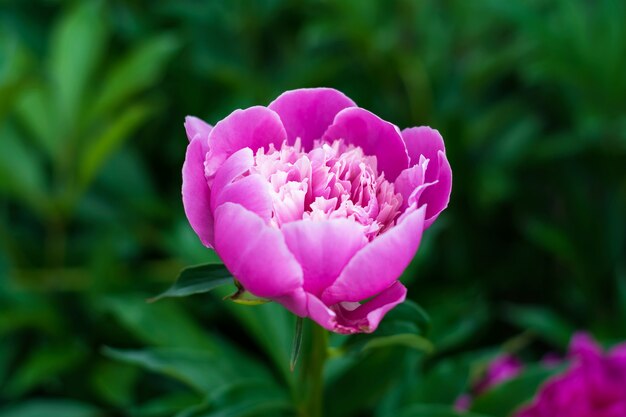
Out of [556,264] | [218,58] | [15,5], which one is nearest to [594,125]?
[556,264]

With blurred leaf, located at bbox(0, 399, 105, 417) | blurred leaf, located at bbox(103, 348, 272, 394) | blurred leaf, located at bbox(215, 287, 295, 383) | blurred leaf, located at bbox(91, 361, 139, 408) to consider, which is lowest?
blurred leaf, located at bbox(0, 399, 105, 417)

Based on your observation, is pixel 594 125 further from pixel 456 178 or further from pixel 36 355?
pixel 36 355

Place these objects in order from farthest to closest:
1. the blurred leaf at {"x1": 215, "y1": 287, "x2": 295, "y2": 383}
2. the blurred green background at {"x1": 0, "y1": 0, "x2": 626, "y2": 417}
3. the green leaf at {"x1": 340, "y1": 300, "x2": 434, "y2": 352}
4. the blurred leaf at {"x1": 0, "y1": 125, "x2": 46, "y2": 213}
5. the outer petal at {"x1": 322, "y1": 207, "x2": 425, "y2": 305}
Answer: the blurred leaf at {"x1": 0, "y1": 125, "x2": 46, "y2": 213}
the blurred green background at {"x1": 0, "y1": 0, "x2": 626, "y2": 417}
the blurred leaf at {"x1": 215, "y1": 287, "x2": 295, "y2": 383}
the green leaf at {"x1": 340, "y1": 300, "x2": 434, "y2": 352}
the outer petal at {"x1": 322, "y1": 207, "x2": 425, "y2": 305}

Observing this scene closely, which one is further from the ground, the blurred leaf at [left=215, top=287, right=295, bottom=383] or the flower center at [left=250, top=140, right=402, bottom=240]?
the flower center at [left=250, top=140, right=402, bottom=240]

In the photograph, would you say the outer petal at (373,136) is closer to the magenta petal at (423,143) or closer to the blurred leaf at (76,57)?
the magenta petal at (423,143)

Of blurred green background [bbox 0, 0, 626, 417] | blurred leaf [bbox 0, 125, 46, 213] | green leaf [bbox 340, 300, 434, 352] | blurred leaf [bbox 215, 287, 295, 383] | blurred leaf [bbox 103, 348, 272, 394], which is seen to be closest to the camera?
green leaf [bbox 340, 300, 434, 352]

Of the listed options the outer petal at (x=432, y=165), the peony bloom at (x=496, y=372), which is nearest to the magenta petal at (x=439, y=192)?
the outer petal at (x=432, y=165)

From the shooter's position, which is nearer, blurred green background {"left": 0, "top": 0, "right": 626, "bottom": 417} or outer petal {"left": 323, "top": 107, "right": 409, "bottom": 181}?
outer petal {"left": 323, "top": 107, "right": 409, "bottom": 181}

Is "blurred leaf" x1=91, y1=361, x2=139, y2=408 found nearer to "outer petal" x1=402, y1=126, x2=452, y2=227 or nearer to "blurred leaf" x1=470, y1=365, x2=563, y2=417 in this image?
"blurred leaf" x1=470, y1=365, x2=563, y2=417

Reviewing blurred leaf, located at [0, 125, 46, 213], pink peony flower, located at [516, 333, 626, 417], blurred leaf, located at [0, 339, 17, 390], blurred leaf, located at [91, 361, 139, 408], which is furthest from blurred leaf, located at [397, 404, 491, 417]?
blurred leaf, located at [0, 125, 46, 213]
